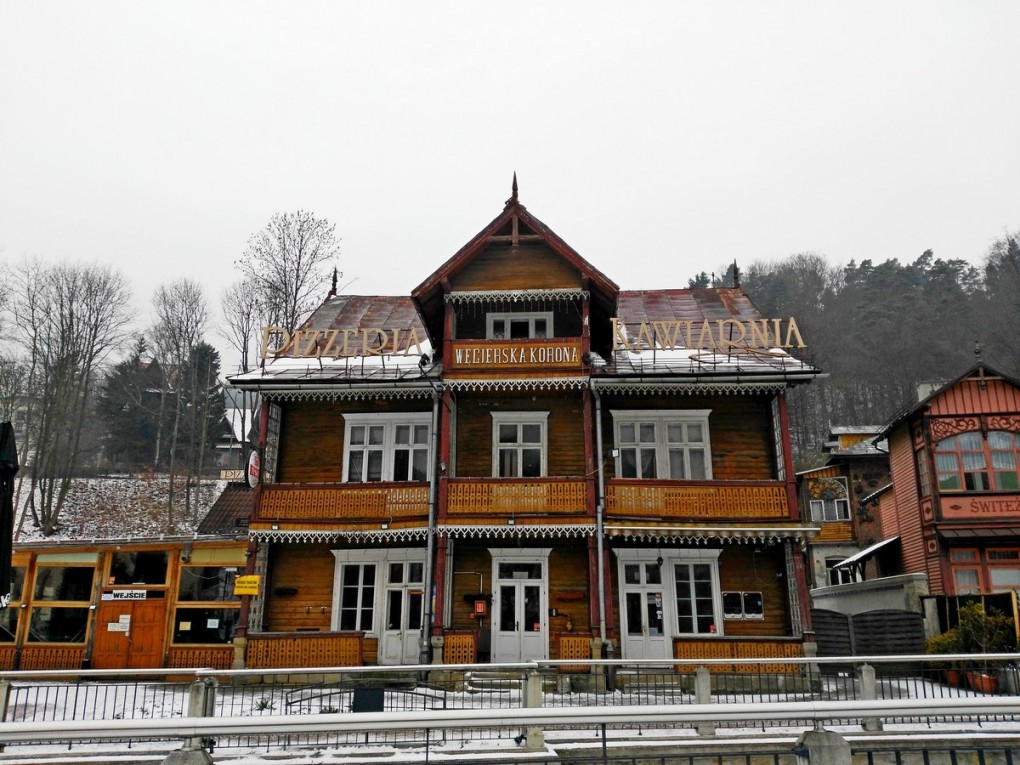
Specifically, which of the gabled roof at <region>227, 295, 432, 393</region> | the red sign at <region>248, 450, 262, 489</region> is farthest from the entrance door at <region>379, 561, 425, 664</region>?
the gabled roof at <region>227, 295, 432, 393</region>

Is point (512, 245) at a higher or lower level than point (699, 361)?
higher

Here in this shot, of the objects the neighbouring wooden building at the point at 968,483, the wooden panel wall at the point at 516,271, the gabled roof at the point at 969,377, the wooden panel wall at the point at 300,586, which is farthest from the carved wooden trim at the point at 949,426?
the wooden panel wall at the point at 300,586

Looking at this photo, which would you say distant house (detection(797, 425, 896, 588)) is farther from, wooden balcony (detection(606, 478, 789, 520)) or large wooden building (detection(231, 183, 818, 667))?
wooden balcony (detection(606, 478, 789, 520))

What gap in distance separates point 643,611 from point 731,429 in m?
6.08

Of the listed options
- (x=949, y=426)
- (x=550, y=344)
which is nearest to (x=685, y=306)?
(x=550, y=344)

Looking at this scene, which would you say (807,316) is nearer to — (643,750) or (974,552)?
(974,552)

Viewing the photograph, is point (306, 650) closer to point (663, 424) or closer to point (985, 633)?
point (663, 424)

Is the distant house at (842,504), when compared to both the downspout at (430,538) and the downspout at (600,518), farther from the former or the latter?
the downspout at (430,538)

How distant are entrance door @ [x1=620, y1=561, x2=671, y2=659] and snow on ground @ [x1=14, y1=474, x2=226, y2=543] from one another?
27.1m

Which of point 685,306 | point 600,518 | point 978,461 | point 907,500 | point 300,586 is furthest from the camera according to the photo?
point 907,500

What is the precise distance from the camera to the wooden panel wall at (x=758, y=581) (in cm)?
2152

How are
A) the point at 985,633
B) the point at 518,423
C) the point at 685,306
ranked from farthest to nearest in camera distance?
the point at 685,306 < the point at 518,423 < the point at 985,633

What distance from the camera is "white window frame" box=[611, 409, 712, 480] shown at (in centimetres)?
2286

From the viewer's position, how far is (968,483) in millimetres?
25734
